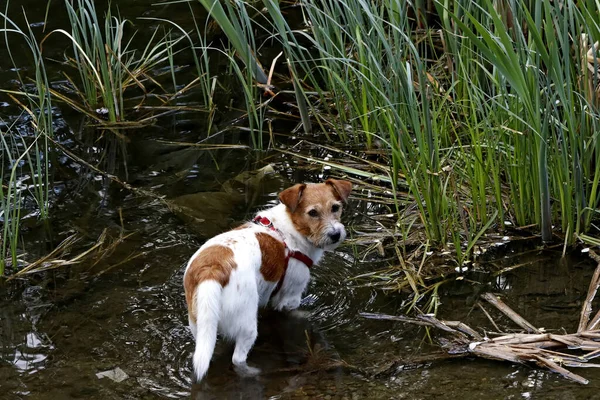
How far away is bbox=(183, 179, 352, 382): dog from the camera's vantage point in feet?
13.1

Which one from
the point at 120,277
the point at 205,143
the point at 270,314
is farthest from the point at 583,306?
the point at 205,143

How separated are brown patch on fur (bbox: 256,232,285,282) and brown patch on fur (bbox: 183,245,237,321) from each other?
36cm

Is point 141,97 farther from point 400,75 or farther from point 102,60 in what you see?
point 400,75

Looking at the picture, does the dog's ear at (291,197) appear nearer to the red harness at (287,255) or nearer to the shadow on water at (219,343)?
the red harness at (287,255)

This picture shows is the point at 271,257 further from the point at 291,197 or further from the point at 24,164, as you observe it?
the point at 24,164

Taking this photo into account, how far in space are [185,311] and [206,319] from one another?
0.80 metres

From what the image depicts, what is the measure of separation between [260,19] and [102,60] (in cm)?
278

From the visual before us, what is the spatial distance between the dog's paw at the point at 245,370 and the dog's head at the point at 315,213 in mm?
868

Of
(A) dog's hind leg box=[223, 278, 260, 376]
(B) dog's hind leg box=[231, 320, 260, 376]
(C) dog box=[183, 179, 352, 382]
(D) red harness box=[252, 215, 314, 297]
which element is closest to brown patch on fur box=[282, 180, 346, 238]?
(C) dog box=[183, 179, 352, 382]

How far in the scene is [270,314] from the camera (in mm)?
4945

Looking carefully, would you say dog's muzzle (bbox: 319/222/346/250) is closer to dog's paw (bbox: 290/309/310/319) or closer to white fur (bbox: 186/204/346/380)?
white fur (bbox: 186/204/346/380)

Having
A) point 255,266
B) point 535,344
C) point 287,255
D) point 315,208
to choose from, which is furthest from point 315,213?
point 535,344

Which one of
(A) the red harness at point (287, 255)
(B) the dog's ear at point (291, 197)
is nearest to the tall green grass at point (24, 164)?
(A) the red harness at point (287, 255)

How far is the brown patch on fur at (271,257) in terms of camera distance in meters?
4.59
